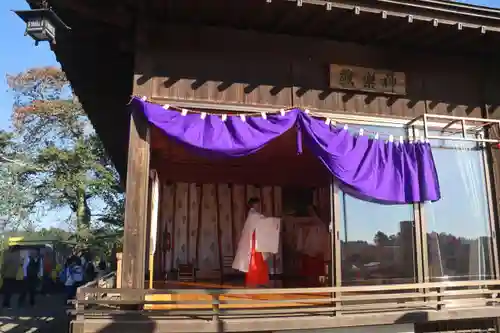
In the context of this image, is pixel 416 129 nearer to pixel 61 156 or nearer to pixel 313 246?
pixel 313 246

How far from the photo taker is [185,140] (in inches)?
235

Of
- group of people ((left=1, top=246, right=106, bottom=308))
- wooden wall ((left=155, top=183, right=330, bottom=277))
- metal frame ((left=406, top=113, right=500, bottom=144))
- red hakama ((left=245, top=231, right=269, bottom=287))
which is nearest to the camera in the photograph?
metal frame ((left=406, top=113, right=500, bottom=144))

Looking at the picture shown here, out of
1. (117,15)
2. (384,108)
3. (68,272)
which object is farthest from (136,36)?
(68,272)

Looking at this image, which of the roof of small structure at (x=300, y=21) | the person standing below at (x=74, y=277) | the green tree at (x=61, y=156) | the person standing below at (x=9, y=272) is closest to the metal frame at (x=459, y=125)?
the roof of small structure at (x=300, y=21)

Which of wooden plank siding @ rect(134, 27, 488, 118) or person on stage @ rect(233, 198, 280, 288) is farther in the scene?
person on stage @ rect(233, 198, 280, 288)

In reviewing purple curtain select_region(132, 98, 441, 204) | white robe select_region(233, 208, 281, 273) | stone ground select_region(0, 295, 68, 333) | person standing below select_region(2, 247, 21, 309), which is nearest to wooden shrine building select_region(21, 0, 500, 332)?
purple curtain select_region(132, 98, 441, 204)

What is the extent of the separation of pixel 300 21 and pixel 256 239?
4105 millimetres

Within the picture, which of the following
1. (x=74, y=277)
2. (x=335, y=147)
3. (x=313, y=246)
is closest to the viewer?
(x=335, y=147)

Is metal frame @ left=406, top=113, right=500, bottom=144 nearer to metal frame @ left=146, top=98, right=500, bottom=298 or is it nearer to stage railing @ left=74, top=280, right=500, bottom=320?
metal frame @ left=146, top=98, right=500, bottom=298

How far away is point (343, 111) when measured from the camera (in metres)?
6.84

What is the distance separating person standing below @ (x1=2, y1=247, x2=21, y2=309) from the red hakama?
10029mm

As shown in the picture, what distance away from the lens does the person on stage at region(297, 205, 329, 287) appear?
9.59 m

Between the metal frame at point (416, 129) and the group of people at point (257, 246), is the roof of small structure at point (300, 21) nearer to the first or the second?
the metal frame at point (416, 129)

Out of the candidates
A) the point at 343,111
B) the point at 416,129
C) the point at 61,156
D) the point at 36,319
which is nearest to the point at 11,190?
the point at 61,156
